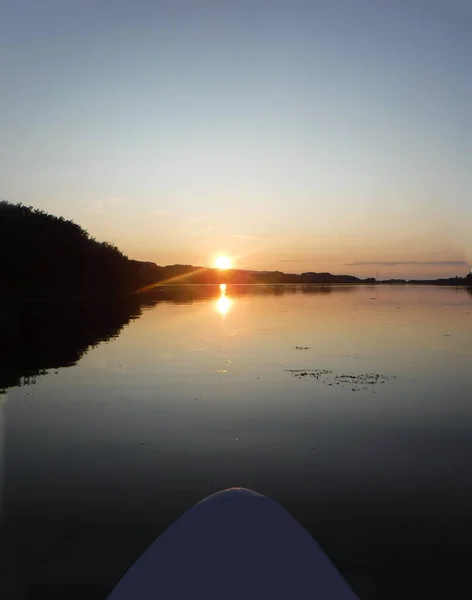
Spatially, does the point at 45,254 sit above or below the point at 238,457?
above

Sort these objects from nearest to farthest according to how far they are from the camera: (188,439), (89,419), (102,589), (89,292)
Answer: (102,589)
(188,439)
(89,419)
(89,292)

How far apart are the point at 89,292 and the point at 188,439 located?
83616mm

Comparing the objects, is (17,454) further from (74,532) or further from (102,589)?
(102,589)

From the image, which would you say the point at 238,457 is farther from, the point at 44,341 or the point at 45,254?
the point at 45,254

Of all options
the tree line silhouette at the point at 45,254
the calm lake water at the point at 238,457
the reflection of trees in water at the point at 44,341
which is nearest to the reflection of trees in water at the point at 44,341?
the reflection of trees in water at the point at 44,341

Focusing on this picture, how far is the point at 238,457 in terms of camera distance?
34.8 feet

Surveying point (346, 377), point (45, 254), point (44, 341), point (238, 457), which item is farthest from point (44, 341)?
point (45, 254)

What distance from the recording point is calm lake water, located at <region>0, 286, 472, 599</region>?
22.1 ft

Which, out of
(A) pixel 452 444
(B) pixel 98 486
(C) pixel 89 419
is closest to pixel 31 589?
(B) pixel 98 486

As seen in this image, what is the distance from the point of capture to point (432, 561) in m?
6.60

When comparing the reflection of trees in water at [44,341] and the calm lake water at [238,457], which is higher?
the reflection of trees in water at [44,341]

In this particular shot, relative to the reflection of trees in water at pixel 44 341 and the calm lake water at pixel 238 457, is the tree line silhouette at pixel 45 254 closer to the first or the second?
the reflection of trees in water at pixel 44 341

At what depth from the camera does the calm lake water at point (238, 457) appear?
6730mm

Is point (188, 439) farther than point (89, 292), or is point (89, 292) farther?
point (89, 292)
